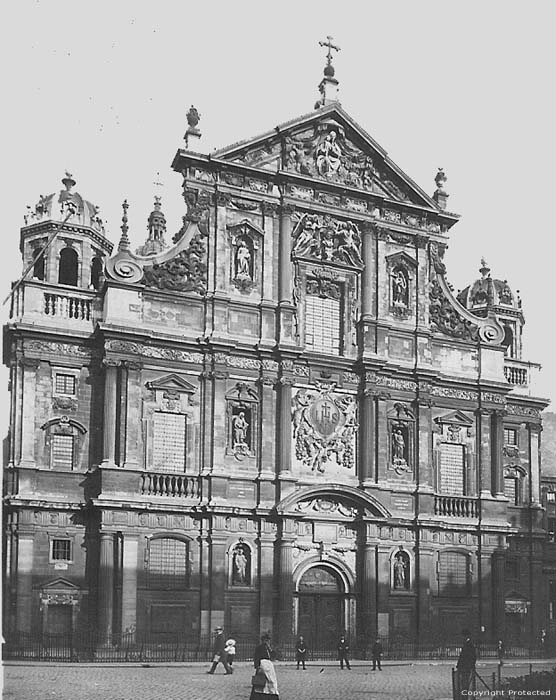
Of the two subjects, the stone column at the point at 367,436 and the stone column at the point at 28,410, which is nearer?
the stone column at the point at 28,410

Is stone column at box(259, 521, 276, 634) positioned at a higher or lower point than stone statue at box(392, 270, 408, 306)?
lower

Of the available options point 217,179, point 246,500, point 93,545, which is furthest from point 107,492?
point 217,179

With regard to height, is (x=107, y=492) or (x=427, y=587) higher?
(x=107, y=492)

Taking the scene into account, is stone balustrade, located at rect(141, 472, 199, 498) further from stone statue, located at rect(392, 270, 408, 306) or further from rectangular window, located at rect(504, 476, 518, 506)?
rectangular window, located at rect(504, 476, 518, 506)

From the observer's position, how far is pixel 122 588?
1182 inches

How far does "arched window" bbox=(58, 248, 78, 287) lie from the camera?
1351 inches

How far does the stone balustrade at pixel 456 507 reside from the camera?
118ft

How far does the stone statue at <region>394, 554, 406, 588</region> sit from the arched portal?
1.82 m

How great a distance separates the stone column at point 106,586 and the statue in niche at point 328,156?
14.5 meters

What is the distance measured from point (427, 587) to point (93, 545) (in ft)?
38.1

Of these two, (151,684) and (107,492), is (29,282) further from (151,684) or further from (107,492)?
→ (151,684)

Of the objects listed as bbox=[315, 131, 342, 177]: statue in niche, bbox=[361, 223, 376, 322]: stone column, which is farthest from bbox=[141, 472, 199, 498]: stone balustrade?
bbox=[315, 131, 342, 177]: statue in niche

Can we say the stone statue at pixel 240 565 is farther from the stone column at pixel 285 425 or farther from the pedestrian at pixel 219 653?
the stone column at pixel 285 425

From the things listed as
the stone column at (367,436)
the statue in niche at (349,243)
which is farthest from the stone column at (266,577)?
the statue in niche at (349,243)
